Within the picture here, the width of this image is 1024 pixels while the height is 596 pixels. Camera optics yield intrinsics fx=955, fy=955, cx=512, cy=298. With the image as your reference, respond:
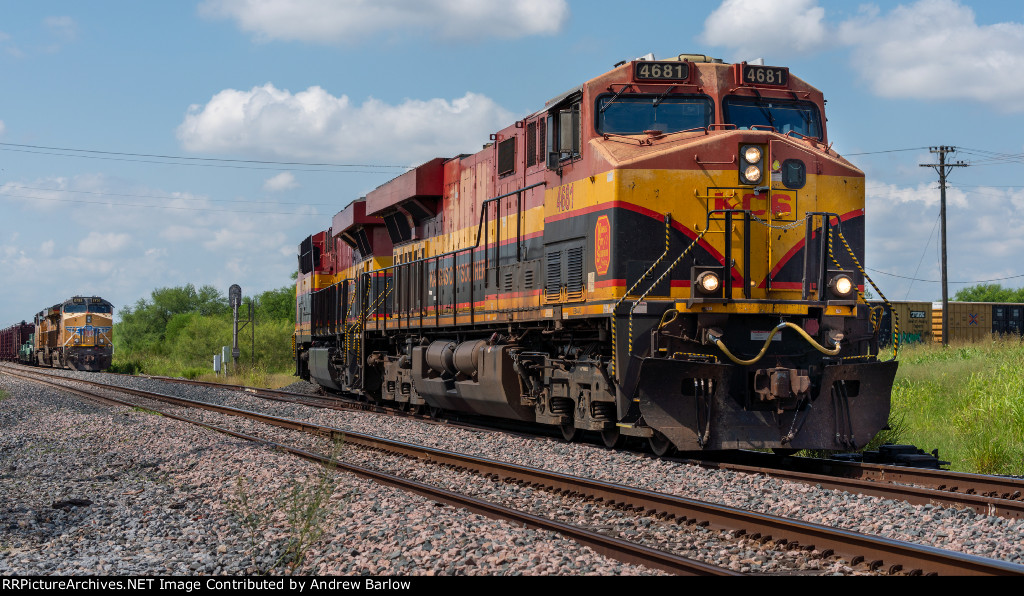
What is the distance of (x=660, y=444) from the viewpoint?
10070 mm

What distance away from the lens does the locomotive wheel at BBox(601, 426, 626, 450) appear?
10820mm

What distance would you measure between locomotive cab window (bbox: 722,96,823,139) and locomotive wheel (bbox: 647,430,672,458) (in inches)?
136

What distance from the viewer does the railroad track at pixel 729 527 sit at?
5270mm

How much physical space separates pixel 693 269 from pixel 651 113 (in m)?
1.95

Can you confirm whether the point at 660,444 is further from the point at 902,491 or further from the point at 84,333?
the point at 84,333

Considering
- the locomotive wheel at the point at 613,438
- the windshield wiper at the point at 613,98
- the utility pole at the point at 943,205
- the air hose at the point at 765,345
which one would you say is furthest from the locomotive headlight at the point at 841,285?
the utility pole at the point at 943,205

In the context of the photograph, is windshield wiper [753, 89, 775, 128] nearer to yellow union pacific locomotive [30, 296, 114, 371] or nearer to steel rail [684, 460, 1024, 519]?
steel rail [684, 460, 1024, 519]

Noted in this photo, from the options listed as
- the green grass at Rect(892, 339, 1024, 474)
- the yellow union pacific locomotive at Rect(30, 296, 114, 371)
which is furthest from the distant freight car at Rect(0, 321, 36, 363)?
the green grass at Rect(892, 339, 1024, 474)

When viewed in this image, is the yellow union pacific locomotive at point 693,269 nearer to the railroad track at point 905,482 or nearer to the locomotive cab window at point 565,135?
the locomotive cab window at point 565,135

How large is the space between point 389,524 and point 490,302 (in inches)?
262

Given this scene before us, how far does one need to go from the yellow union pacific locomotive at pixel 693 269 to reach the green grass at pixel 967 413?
1.63m

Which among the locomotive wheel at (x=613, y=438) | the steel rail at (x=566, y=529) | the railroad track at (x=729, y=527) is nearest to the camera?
the railroad track at (x=729, y=527)
